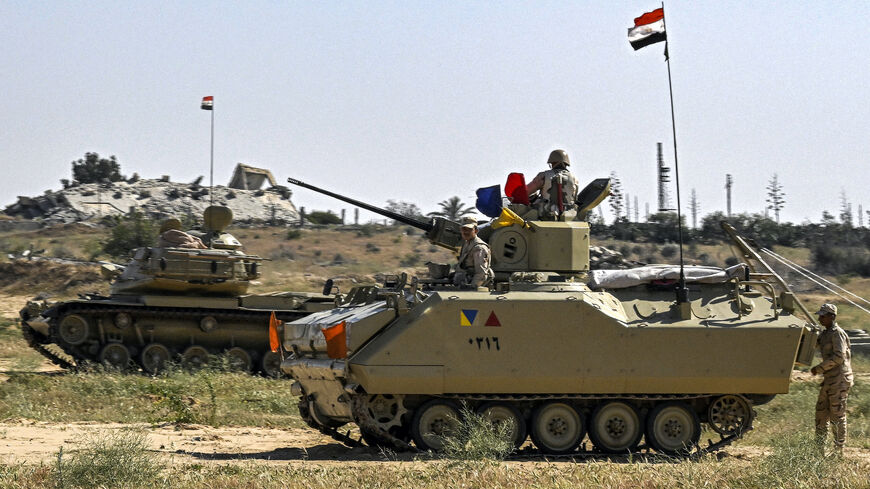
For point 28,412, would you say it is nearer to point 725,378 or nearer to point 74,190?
point 725,378

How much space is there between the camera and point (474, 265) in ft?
43.8

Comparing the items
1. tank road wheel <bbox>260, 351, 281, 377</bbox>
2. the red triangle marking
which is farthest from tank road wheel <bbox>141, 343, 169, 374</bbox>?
the red triangle marking

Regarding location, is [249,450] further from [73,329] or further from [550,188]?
[73,329]

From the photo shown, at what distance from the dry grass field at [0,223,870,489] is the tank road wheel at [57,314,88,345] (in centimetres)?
93

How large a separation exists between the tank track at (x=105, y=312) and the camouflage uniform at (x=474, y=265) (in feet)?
35.3

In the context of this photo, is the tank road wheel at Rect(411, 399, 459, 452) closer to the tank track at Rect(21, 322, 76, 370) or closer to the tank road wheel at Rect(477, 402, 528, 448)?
the tank road wheel at Rect(477, 402, 528, 448)

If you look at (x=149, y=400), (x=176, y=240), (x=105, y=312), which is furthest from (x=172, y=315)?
(x=149, y=400)

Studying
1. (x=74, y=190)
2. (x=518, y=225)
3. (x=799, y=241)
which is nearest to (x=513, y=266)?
(x=518, y=225)

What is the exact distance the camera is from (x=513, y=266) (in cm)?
1409

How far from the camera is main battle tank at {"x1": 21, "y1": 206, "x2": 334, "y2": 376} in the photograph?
76.3 ft

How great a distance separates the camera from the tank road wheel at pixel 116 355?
2336cm

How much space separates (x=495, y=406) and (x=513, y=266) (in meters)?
1.91

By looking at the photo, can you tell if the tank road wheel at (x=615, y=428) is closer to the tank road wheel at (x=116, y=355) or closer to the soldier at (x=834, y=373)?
the soldier at (x=834, y=373)

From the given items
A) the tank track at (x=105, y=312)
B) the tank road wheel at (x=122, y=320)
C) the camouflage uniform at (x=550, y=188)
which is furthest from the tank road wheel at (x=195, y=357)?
the camouflage uniform at (x=550, y=188)
